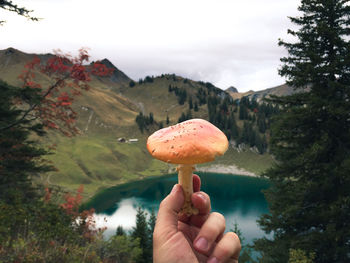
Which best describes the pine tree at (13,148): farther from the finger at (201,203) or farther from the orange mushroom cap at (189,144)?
the finger at (201,203)

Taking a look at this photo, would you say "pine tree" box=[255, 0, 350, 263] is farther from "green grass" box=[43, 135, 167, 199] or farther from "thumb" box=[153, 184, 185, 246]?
"green grass" box=[43, 135, 167, 199]

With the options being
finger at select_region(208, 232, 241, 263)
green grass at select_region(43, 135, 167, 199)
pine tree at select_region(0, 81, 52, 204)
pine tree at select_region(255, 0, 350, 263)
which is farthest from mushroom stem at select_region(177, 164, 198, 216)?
green grass at select_region(43, 135, 167, 199)

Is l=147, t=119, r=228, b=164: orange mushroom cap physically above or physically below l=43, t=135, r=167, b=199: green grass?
above

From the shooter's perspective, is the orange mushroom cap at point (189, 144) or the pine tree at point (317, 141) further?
the pine tree at point (317, 141)

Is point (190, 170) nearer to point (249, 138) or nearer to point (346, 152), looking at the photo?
point (346, 152)

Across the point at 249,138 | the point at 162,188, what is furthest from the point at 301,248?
the point at 249,138

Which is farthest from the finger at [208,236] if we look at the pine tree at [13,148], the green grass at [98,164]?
the green grass at [98,164]

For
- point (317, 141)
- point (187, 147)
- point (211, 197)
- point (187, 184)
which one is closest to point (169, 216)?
point (187, 184)

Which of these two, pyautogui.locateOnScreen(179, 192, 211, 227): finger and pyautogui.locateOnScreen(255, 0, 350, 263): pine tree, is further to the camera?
pyautogui.locateOnScreen(255, 0, 350, 263): pine tree
